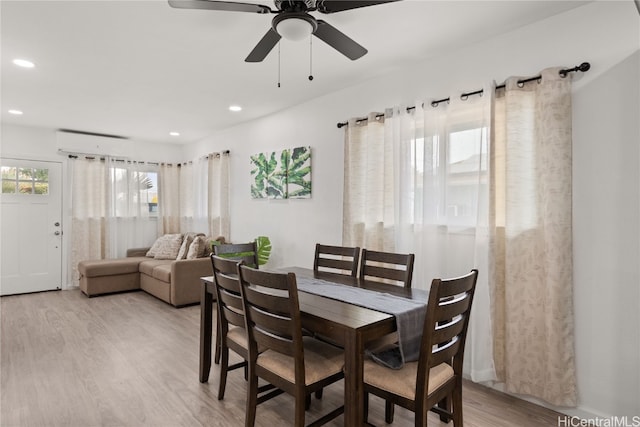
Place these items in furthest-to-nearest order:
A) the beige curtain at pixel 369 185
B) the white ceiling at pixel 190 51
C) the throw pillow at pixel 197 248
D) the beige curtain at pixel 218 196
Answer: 1. the beige curtain at pixel 218 196
2. the throw pillow at pixel 197 248
3. the beige curtain at pixel 369 185
4. the white ceiling at pixel 190 51

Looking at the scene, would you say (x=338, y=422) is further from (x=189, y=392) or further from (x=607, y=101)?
(x=607, y=101)

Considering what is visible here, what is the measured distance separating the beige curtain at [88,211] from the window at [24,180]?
362mm

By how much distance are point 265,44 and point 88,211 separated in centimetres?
514

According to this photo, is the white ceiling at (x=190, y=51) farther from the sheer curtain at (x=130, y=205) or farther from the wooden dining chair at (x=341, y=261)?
the sheer curtain at (x=130, y=205)

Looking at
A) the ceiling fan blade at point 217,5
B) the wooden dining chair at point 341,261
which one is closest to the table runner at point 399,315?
the wooden dining chair at point 341,261

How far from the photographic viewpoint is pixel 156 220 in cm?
667

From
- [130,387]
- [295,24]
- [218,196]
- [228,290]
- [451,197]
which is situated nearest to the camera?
[295,24]

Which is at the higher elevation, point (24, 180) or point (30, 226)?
point (24, 180)

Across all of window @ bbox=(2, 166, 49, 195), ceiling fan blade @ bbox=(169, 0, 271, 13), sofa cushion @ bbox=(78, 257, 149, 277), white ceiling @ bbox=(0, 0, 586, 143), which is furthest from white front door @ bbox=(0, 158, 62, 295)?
ceiling fan blade @ bbox=(169, 0, 271, 13)

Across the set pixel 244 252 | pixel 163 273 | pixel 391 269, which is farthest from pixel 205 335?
pixel 163 273

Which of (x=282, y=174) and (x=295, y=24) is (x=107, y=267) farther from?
(x=295, y=24)

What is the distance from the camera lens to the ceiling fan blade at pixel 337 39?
1.95 m

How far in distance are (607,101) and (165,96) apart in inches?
155

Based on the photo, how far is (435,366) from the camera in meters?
1.68
